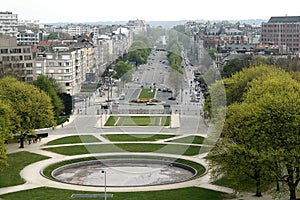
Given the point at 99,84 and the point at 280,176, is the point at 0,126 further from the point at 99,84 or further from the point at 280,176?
the point at 99,84

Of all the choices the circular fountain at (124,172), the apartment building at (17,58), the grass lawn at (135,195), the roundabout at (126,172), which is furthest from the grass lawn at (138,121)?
the grass lawn at (135,195)

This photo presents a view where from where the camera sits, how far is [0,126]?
191 feet

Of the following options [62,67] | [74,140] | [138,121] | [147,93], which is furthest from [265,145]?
[62,67]

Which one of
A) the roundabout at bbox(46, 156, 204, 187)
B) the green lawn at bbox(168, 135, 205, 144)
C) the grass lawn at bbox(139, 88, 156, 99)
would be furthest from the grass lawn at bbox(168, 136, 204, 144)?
the grass lawn at bbox(139, 88, 156, 99)

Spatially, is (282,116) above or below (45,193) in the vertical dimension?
above

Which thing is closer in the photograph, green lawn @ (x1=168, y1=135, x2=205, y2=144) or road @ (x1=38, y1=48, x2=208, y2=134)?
green lawn @ (x1=168, y1=135, x2=205, y2=144)

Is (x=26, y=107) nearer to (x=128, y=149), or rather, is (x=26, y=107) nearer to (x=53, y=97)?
(x=128, y=149)

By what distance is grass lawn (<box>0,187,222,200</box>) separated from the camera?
153ft

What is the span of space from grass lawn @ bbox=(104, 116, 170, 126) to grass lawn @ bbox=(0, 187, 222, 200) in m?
37.6

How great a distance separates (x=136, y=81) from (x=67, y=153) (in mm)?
79031

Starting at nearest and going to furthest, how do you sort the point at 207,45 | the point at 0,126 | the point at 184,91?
the point at 0,126
the point at 184,91
the point at 207,45

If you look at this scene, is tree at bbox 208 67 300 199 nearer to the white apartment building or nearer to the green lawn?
the green lawn

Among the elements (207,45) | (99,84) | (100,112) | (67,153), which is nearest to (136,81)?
(99,84)

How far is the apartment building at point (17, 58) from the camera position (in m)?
116
